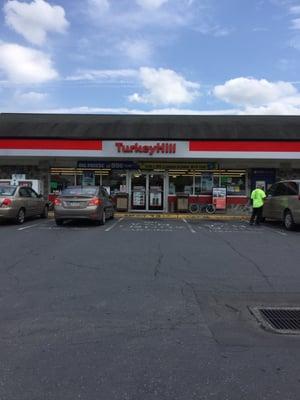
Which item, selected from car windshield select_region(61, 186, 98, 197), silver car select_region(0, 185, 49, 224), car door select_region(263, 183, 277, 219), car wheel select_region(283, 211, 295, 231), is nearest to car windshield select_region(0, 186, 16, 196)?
silver car select_region(0, 185, 49, 224)

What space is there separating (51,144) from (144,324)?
18.8m

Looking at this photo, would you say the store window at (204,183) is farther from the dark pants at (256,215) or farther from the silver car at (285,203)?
the dark pants at (256,215)

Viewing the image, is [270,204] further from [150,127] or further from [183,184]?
[150,127]

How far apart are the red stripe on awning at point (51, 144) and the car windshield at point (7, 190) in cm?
571

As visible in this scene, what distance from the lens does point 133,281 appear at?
7793mm

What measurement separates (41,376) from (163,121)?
2341 cm

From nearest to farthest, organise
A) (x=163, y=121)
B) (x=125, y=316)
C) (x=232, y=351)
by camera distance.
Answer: (x=232, y=351), (x=125, y=316), (x=163, y=121)

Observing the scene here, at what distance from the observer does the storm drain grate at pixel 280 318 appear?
5547 mm

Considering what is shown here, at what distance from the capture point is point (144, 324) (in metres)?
5.57

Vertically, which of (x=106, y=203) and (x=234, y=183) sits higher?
(x=234, y=183)

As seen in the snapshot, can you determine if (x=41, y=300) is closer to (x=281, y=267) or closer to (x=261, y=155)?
(x=281, y=267)

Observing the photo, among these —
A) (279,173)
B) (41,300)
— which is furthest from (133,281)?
(279,173)

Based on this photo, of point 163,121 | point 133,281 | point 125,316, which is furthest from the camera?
point 163,121

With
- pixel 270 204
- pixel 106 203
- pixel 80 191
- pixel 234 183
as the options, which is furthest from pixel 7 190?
pixel 234 183
